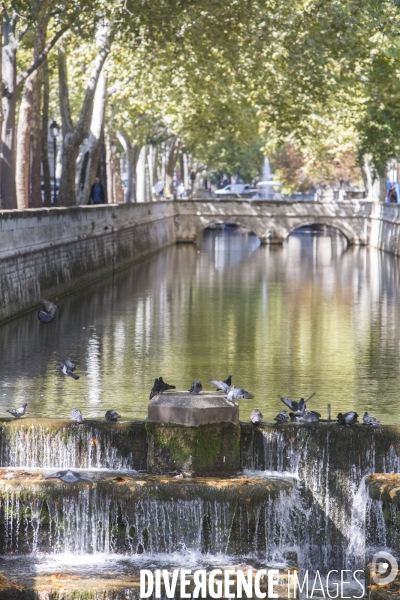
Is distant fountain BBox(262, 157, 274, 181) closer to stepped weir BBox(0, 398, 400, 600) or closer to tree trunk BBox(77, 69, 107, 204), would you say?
tree trunk BBox(77, 69, 107, 204)

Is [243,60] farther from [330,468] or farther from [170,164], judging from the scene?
[170,164]

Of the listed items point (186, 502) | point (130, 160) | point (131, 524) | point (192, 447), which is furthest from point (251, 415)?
point (130, 160)

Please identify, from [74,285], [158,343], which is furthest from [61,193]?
[158,343]

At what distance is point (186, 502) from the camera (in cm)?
1405

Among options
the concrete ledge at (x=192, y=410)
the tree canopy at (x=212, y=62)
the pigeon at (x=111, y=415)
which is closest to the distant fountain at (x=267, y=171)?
the tree canopy at (x=212, y=62)

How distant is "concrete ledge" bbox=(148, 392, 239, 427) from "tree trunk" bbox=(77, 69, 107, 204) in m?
27.8

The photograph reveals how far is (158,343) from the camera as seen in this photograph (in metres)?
25.6

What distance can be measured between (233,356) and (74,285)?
12.0m

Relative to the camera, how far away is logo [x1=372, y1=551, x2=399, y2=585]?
13094 mm

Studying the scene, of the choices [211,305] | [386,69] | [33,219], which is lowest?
[211,305]

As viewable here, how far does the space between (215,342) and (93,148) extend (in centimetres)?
1782

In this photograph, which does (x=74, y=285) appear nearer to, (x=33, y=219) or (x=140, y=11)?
(x=33, y=219)

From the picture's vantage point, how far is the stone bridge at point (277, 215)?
64.4 meters

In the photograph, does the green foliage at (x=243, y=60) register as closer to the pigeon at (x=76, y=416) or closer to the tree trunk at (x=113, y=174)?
the tree trunk at (x=113, y=174)
